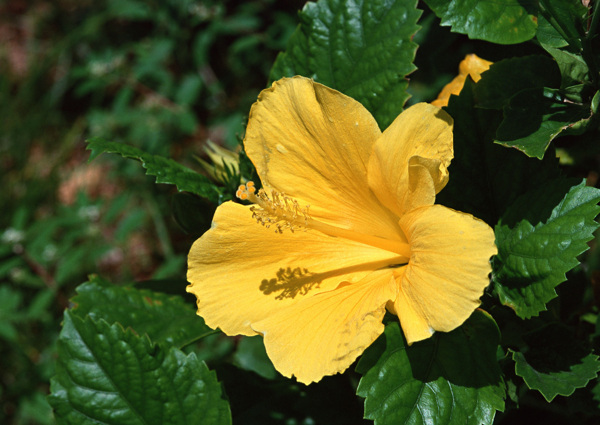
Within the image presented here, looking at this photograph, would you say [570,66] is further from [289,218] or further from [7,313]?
[7,313]

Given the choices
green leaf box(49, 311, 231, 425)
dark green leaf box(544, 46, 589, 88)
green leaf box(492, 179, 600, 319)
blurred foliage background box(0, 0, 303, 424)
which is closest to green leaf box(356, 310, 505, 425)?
green leaf box(492, 179, 600, 319)

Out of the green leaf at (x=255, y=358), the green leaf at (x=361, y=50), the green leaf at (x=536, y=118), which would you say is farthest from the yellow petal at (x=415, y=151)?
the green leaf at (x=255, y=358)

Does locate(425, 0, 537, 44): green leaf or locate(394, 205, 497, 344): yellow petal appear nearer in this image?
locate(394, 205, 497, 344): yellow petal

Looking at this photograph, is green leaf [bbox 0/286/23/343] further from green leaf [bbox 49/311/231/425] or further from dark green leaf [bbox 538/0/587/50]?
dark green leaf [bbox 538/0/587/50]

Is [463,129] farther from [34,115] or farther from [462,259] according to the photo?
[34,115]

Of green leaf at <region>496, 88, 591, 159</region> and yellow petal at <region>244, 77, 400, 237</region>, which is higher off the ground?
green leaf at <region>496, 88, 591, 159</region>

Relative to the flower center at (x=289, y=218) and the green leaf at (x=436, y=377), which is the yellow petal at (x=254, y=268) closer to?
the flower center at (x=289, y=218)

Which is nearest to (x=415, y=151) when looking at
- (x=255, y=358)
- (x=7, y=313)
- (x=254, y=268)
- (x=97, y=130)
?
(x=254, y=268)

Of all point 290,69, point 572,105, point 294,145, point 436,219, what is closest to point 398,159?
point 436,219

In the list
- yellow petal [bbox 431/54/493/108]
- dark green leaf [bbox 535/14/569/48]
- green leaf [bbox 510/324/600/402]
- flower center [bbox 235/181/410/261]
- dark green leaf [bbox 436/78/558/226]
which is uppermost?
dark green leaf [bbox 535/14/569/48]
